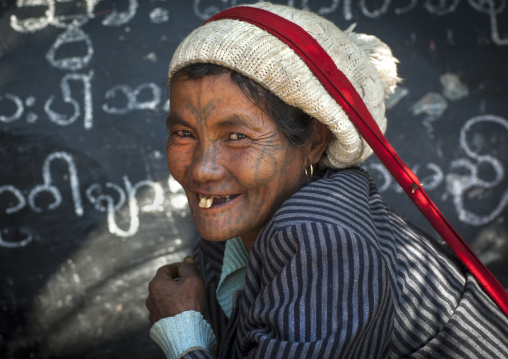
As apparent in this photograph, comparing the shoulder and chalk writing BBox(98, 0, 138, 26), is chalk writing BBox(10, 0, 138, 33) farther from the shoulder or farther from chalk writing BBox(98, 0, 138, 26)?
the shoulder

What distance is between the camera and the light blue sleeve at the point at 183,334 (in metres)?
1.71

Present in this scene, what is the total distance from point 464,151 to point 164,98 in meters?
2.22

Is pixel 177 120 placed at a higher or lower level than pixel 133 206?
higher

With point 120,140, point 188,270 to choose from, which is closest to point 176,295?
point 188,270

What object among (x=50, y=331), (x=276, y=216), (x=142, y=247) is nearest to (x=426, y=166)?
(x=142, y=247)

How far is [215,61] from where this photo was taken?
173cm

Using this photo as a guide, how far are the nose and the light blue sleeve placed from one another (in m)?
0.50

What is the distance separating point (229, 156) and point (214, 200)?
18cm

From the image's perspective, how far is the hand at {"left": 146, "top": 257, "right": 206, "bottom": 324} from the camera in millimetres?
1865

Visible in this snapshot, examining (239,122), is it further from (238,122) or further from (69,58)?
(69,58)

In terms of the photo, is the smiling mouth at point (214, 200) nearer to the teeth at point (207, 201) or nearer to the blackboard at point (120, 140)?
the teeth at point (207, 201)

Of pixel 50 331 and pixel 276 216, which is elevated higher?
pixel 276 216

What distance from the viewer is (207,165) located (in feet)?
5.72

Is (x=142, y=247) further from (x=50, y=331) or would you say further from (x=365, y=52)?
(x=365, y=52)
